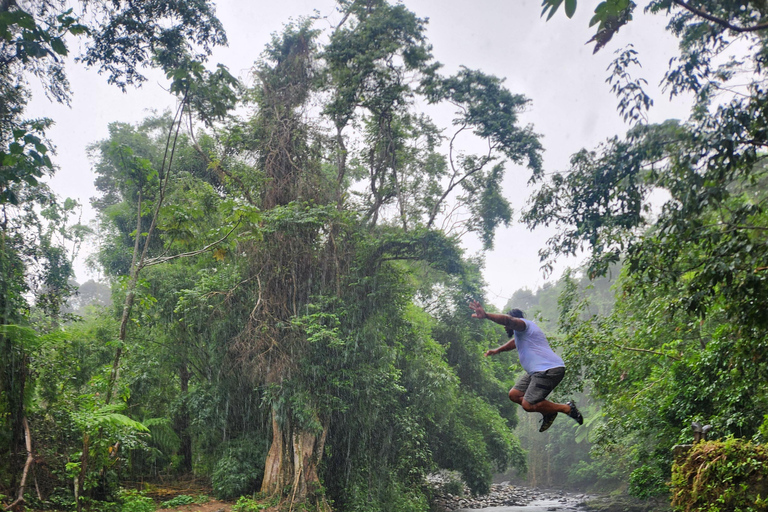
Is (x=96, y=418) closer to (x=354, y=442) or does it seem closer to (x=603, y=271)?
(x=603, y=271)

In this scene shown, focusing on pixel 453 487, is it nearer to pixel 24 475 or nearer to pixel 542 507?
pixel 542 507

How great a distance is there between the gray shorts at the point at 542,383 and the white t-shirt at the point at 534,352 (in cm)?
4

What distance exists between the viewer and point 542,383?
4688 millimetres

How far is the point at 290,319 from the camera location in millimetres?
13008

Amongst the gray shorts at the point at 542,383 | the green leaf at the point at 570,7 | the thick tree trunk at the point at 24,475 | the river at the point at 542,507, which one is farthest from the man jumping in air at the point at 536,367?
the river at the point at 542,507

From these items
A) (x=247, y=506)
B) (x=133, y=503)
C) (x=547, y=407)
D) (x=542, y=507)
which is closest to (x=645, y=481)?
(x=547, y=407)

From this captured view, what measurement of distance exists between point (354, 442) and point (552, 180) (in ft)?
30.4

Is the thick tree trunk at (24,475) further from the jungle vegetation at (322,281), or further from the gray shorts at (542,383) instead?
the gray shorts at (542,383)

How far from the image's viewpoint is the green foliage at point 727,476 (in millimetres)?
4477

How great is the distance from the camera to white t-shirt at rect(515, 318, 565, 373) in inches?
186

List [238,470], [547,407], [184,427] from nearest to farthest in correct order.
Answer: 1. [547,407]
2. [238,470]
3. [184,427]

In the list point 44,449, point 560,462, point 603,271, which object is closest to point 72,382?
point 44,449

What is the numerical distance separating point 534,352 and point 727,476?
203 cm

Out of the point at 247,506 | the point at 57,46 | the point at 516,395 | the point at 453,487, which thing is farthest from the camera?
the point at 453,487
